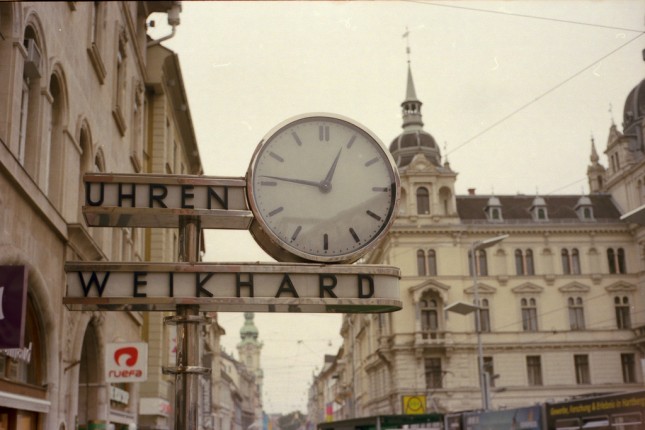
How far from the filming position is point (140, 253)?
2762 cm

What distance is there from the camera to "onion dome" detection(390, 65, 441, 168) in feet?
232

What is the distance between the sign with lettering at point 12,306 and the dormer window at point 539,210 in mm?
62689

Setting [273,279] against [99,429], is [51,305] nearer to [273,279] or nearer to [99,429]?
[99,429]

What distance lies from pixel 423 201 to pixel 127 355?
1922 inches

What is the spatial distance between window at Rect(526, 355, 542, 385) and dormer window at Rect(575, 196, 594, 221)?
1188 centimetres

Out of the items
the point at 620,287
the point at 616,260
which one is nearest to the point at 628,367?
the point at 620,287

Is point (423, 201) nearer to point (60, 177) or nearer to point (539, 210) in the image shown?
point (539, 210)

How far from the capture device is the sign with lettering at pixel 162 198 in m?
6.47

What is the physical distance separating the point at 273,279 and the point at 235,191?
0.73 m

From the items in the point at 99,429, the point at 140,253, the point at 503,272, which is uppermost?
the point at 503,272

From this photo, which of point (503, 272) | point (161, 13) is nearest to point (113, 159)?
point (161, 13)

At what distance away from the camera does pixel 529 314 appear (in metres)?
66.2

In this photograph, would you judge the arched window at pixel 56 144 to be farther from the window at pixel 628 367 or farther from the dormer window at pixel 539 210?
the window at pixel 628 367

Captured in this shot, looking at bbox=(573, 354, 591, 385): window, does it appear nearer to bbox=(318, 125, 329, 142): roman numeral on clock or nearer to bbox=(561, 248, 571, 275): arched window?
bbox=(561, 248, 571, 275): arched window
